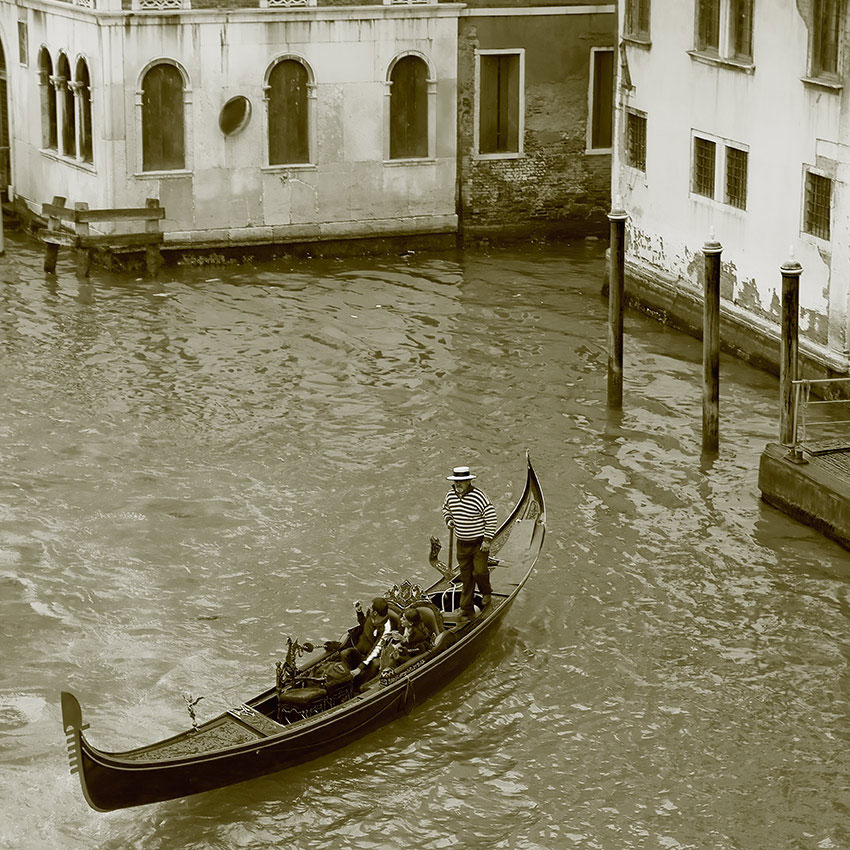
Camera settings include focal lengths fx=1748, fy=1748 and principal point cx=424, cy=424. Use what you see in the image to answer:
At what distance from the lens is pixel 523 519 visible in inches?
585

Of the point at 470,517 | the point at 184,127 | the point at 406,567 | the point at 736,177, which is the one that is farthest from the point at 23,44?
the point at 470,517

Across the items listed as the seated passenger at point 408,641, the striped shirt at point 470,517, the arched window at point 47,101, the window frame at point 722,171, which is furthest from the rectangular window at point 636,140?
the seated passenger at point 408,641

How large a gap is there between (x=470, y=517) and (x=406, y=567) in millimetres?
1753

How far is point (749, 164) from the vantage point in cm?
1988

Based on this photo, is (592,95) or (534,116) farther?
(592,95)

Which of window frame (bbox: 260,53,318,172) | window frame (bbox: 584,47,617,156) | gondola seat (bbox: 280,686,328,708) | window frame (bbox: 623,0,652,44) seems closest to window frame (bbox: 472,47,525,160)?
window frame (bbox: 584,47,617,156)

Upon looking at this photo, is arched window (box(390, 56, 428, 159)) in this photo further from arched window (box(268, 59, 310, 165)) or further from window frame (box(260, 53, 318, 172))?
arched window (box(268, 59, 310, 165))

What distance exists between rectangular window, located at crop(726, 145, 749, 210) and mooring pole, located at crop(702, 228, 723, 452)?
316cm

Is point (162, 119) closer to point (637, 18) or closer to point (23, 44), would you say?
point (23, 44)

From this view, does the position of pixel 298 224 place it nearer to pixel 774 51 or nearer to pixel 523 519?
pixel 774 51

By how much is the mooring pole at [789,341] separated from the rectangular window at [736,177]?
4473mm

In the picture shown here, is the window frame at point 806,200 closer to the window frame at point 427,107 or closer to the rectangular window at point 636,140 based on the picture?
the rectangular window at point 636,140

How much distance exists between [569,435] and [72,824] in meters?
8.55

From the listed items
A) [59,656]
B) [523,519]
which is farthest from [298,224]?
[59,656]
